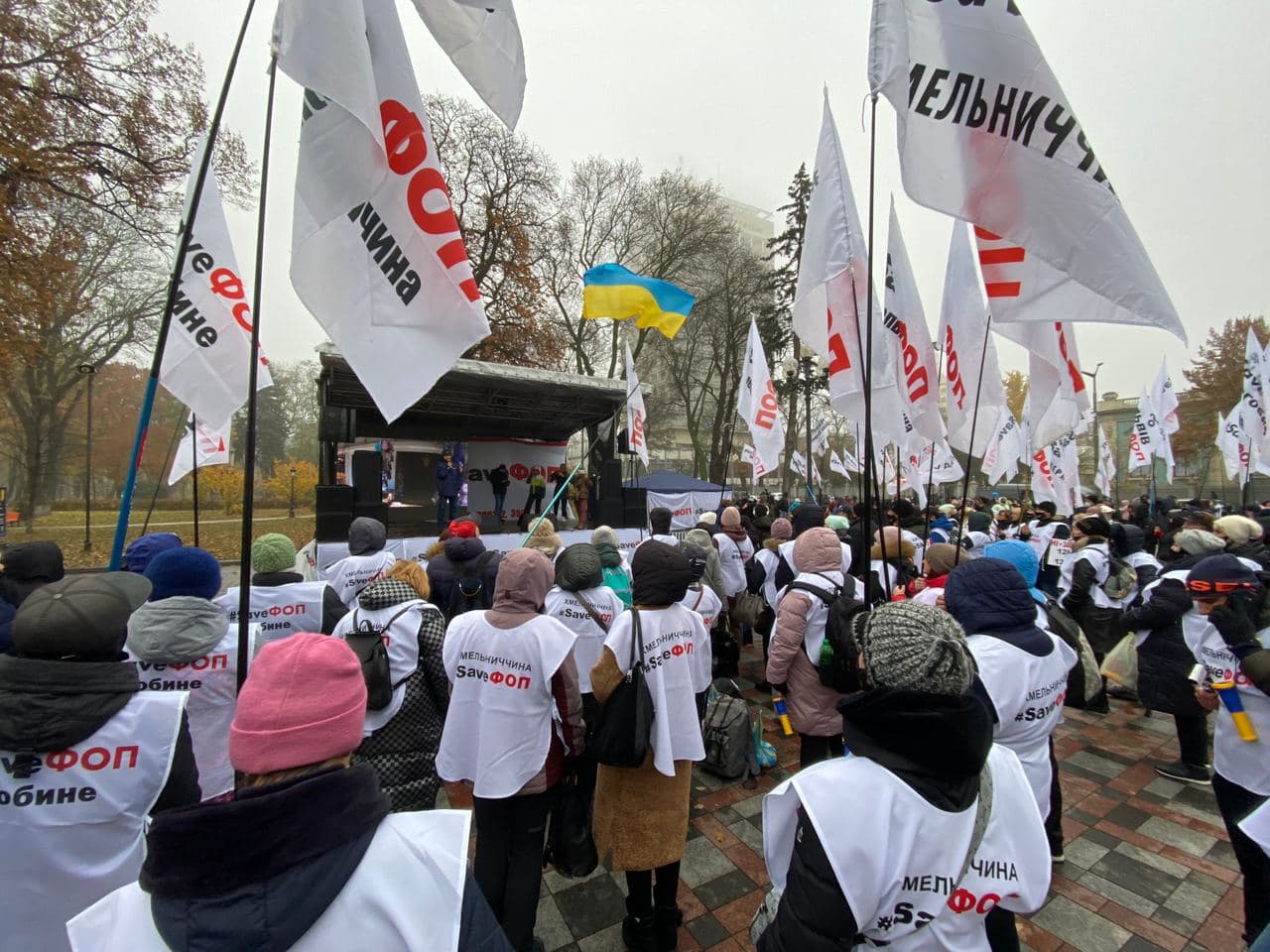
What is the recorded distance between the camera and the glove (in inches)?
110

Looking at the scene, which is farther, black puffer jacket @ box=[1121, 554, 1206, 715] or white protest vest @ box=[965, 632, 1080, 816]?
black puffer jacket @ box=[1121, 554, 1206, 715]

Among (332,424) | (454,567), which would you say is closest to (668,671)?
(454,567)

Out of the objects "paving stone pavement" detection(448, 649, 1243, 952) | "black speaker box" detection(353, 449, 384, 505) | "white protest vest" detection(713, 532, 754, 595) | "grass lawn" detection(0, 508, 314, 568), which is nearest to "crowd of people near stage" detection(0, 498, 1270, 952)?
"paving stone pavement" detection(448, 649, 1243, 952)

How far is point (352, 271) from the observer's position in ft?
8.23

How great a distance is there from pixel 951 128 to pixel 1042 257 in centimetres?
73

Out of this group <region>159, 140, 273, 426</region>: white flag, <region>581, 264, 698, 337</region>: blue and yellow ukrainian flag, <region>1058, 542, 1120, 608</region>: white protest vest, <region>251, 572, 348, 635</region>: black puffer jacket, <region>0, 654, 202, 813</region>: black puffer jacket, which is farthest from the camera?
<region>581, 264, 698, 337</region>: blue and yellow ukrainian flag

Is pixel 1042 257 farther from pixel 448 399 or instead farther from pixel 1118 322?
pixel 448 399

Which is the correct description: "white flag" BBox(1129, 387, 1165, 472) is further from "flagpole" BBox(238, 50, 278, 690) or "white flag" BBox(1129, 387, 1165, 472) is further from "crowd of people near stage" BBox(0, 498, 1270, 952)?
"flagpole" BBox(238, 50, 278, 690)

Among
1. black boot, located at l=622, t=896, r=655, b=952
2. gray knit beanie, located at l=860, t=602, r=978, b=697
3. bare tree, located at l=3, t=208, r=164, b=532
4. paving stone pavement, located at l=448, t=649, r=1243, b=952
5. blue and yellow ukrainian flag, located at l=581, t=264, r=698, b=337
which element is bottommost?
paving stone pavement, located at l=448, t=649, r=1243, b=952

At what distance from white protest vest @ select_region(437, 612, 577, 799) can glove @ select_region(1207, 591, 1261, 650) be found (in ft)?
10.6

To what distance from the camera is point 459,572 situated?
462cm

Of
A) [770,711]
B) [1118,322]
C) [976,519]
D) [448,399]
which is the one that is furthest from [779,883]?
[448,399]

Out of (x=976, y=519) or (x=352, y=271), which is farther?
(x=976, y=519)

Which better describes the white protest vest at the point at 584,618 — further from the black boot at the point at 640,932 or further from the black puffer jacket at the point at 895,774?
the black puffer jacket at the point at 895,774
